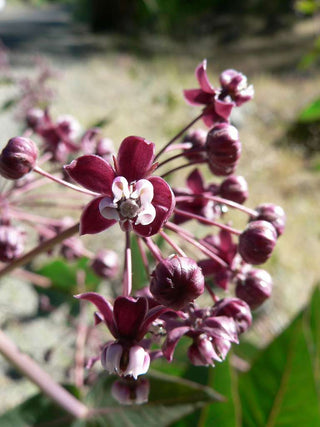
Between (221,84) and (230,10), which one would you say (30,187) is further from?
(230,10)

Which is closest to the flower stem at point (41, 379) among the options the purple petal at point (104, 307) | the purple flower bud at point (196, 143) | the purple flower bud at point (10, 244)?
the purple flower bud at point (10, 244)

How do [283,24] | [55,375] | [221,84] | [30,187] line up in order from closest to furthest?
[221,84], [30,187], [55,375], [283,24]

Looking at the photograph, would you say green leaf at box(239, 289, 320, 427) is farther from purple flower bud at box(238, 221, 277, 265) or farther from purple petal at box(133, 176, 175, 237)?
purple petal at box(133, 176, 175, 237)

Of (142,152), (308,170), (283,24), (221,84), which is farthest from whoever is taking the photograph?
(283,24)

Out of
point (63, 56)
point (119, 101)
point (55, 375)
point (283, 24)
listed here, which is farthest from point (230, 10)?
point (55, 375)

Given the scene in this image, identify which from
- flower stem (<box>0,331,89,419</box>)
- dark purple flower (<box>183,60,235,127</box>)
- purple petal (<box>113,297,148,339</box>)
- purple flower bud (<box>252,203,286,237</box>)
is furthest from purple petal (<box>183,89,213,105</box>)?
flower stem (<box>0,331,89,419</box>)

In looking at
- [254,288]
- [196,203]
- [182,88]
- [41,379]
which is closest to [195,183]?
[196,203]
